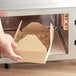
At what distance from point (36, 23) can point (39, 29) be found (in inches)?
1.3

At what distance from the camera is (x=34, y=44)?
0.83 metres

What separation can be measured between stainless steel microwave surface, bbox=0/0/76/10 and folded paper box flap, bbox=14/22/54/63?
0.39ft

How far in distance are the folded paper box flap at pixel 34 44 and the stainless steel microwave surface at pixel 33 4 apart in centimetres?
12

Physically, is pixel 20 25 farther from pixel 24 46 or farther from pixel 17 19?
pixel 24 46

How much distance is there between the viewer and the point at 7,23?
106 centimetres

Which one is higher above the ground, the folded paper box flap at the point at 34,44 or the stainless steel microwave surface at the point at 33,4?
the stainless steel microwave surface at the point at 33,4

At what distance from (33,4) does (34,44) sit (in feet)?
0.48

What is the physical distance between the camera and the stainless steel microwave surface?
32.0 inches

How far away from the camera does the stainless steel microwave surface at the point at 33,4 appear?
32.0 inches

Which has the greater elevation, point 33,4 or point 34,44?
point 33,4

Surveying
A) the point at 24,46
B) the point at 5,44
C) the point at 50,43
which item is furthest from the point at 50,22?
the point at 5,44

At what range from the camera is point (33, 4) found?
2.70 ft

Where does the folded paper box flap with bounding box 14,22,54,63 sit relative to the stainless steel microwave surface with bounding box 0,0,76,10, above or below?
below

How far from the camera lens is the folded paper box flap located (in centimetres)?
73
